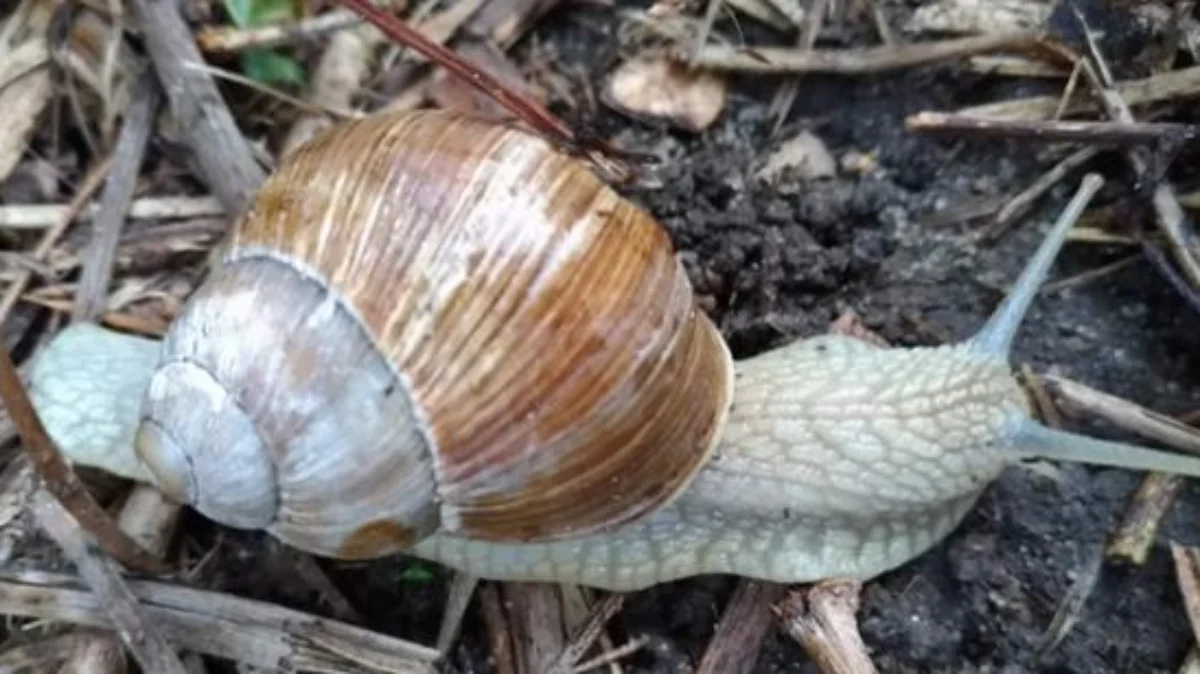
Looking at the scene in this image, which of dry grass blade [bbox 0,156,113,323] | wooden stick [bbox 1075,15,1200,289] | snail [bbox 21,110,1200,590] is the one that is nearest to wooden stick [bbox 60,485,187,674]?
snail [bbox 21,110,1200,590]

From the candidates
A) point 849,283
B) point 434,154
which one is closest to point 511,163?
point 434,154

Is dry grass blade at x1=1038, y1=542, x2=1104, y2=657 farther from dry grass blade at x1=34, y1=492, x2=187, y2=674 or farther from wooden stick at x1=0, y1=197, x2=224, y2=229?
wooden stick at x1=0, y1=197, x2=224, y2=229

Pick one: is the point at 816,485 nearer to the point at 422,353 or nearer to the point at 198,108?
the point at 422,353

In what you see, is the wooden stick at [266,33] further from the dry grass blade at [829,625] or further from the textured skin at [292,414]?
the dry grass blade at [829,625]

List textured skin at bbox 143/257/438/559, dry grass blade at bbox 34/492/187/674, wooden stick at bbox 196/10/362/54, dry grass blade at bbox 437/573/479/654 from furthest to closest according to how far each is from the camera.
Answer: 1. wooden stick at bbox 196/10/362/54
2. dry grass blade at bbox 437/573/479/654
3. dry grass blade at bbox 34/492/187/674
4. textured skin at bbox 143/257/438/559

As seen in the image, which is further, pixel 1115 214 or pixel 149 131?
pixel 149 131

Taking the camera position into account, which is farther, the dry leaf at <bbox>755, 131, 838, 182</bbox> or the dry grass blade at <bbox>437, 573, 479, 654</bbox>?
the dry leaf at <bbox>755, 131, 838, 182</bbox>

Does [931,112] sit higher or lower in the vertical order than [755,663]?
higher

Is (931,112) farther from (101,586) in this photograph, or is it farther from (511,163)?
(101,586)
